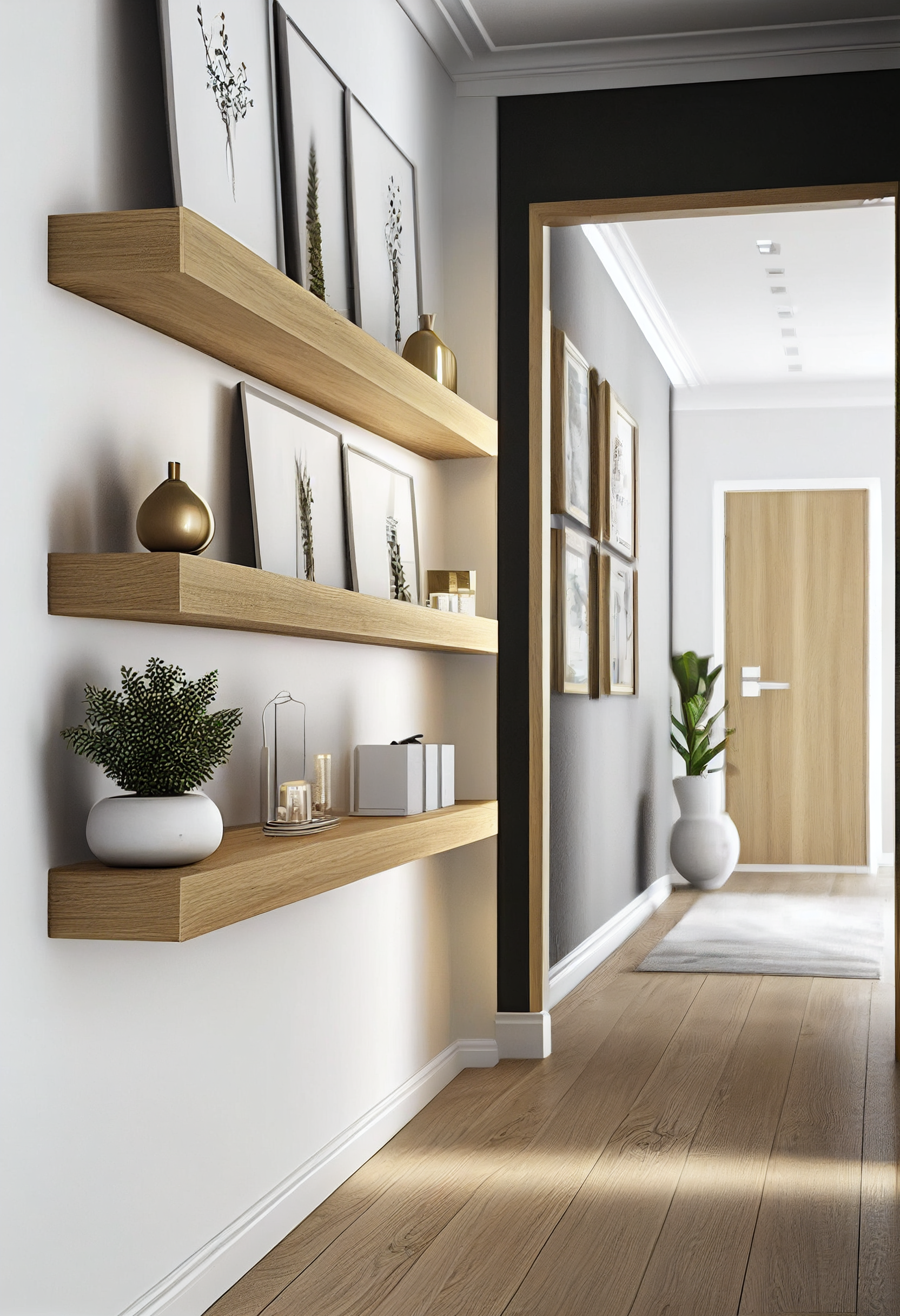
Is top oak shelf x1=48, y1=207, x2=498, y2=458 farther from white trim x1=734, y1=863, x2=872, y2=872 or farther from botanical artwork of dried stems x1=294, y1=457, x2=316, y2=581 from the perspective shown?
white trim x1=734, y1=863, x2=872, y2=872

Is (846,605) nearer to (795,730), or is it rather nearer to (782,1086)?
(795,730)

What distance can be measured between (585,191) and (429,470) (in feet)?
3.08

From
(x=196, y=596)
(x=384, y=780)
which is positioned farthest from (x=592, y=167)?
(x=196, y=596)

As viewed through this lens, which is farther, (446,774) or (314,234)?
(446,774)

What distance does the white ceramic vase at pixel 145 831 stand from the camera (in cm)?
185

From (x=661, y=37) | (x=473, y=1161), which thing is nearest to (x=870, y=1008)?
(x=473, y=1161)

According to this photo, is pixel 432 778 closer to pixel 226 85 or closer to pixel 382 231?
pixel 382 231

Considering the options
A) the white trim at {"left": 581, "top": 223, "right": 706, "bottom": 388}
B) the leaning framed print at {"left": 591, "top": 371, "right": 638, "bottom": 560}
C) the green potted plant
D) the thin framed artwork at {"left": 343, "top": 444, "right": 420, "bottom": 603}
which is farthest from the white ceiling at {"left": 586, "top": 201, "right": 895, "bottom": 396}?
the green potted plant

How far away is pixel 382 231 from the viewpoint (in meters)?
3.29

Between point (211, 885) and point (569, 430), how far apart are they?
11.1 feet

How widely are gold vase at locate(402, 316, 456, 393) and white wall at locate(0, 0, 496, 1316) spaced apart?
1.14 feet

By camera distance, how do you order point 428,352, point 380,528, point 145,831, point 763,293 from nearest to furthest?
point 145,831
point 380,528
point 428,352
point 763,293

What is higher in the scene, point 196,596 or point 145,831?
point 196,596

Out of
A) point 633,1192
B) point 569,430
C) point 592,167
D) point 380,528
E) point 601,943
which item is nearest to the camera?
point 633,1192
